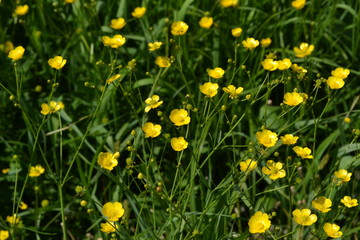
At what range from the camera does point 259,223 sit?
173 centimetres

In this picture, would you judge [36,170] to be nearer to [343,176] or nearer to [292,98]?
[292,98]

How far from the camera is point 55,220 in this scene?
8.41ft

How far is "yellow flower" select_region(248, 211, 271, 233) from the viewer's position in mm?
1705

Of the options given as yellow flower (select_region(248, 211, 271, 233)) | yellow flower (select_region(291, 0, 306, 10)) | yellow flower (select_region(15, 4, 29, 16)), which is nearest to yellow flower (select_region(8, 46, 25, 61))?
yellow flower (select_region(15, 4, 29, 16))

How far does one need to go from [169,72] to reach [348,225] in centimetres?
121

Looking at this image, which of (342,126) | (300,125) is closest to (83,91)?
(300,125)

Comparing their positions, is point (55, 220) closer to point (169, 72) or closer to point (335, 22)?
point (169, 72)

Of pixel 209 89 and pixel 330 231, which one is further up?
pixel 209 89

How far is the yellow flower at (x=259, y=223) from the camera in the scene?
5.59 feet

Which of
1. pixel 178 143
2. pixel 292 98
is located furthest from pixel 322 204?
pixel 178 143

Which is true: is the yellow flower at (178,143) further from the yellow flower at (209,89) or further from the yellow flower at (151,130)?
the yellow flower at (209,89)

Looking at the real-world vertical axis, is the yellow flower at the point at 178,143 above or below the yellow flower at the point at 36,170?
above

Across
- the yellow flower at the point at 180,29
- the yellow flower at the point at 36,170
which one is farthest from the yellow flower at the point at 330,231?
the yellow flower at the point at 36,170

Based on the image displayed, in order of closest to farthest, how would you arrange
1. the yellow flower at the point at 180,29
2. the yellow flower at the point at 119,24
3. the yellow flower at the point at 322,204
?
the yellow flower at the point at 322,204
the yellow flower at the point at 180,29
the yellow flower at the point at 119,24
